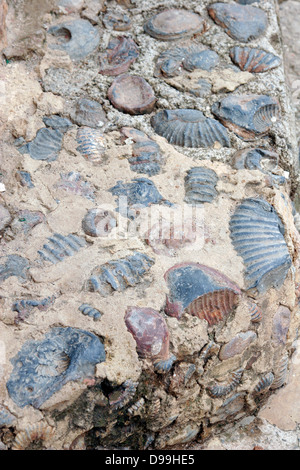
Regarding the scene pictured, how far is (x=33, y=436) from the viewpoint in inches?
73.0

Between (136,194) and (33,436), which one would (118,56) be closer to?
(136,194)

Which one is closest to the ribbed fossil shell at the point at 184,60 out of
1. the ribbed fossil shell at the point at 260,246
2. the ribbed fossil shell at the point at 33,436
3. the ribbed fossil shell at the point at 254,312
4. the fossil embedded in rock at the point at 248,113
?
the fossil embedded in rock at the point at 248,113

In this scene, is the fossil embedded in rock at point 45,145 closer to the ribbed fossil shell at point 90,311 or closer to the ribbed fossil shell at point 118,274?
the ribbed fossil shell at point 118,274

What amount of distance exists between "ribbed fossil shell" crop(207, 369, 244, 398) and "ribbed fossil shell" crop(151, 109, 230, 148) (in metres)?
1.10

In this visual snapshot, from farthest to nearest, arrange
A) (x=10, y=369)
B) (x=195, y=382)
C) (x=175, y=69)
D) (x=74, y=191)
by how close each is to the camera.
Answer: (x=175, y=69)
(x=74, y=191)
(x=195, y=382)
(x=10, y=369)

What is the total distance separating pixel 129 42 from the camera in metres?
3.13

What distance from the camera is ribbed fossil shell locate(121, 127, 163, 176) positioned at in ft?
8.48

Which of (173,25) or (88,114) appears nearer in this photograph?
(88,114)

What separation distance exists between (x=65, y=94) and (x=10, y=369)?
1.52 meters

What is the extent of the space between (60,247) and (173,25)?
1657 mm

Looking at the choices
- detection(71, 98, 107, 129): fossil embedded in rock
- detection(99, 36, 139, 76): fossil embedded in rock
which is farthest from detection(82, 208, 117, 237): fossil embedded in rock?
detection(99, 36, 139, 76): fossil embedded in rock

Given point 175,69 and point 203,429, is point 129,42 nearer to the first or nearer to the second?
point 175,69

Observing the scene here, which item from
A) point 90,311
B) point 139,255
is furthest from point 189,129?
point 90,311

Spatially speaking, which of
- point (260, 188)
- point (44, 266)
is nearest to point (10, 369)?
point (44, 266)
